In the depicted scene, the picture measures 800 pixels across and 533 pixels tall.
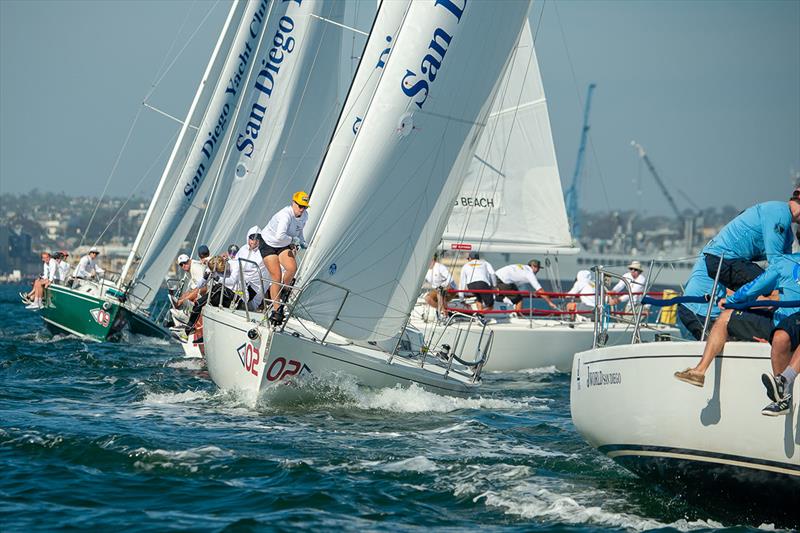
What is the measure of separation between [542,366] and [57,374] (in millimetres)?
7762

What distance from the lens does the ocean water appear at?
6.93 meters

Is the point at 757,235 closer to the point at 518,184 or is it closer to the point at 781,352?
the point at 781,352

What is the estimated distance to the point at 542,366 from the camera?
18125mm

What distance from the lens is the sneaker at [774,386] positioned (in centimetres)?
637

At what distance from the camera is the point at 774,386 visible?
6383mm

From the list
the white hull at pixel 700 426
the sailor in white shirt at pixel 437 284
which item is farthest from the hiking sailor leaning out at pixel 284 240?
the sailor in white shirt at pixel 437 284

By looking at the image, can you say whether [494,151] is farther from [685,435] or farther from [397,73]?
[685,435]

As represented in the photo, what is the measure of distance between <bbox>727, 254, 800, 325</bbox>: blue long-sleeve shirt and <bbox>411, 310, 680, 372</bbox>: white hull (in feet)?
32.4

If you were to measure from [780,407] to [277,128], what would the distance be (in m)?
14.7

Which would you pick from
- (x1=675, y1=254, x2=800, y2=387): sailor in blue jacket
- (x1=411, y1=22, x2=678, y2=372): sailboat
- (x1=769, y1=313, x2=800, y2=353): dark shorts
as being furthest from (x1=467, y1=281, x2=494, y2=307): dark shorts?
(x1=769, y1=313, x2=800, y2=353): dark shorts

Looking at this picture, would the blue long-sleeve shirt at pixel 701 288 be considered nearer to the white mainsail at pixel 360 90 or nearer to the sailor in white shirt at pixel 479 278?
the white mainsail at pixel 360 90

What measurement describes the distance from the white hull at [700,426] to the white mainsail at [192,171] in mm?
14208

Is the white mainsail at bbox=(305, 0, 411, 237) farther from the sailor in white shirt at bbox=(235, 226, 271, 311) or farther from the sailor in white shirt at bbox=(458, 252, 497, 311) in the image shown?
the sailor in white shirt at bbox=(458, 252, 497, 311)

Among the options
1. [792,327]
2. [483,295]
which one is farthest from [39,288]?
[792,327]
